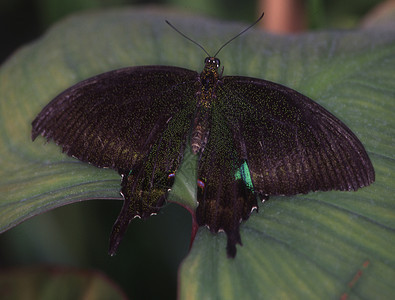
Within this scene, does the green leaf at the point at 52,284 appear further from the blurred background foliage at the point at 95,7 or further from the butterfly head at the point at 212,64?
the blurred background foliage at the point at 95,7

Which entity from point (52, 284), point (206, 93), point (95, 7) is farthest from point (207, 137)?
point (95, 7)

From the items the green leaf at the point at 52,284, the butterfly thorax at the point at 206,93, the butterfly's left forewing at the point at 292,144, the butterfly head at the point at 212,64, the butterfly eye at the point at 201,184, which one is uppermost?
the butterfly head at the point at 212,64

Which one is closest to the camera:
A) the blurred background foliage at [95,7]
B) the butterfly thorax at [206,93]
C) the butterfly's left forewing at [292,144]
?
the butterfly's left forewing at [292,144]

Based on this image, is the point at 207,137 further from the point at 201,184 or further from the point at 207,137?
the point at 201,184

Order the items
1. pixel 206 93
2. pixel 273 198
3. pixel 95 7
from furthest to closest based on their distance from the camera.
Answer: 1. pixel 95 7
2. pixel 206 93
3. pixel 273 198

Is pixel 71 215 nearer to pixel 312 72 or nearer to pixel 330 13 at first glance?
pixel 312 72

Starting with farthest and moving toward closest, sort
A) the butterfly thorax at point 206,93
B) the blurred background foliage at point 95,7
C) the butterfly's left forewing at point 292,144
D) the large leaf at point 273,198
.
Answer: the blurred background foliage at point 95,7, the butterfly thorax at point 206,93, the butterfly's left forewing at point 292,144, the large leaf at point 273,198

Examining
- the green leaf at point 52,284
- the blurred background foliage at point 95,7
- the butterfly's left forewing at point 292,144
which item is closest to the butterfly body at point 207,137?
the butterfly's left forewing at point 292,144
